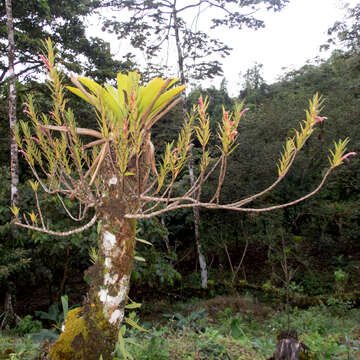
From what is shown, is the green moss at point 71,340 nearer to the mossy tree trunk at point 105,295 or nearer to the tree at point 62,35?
the mossy tree trunk at point 105,295

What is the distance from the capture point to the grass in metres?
2.26

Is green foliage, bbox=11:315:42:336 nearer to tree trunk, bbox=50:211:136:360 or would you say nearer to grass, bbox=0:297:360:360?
grass, bbox=0:297:360:360

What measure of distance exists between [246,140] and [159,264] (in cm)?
538

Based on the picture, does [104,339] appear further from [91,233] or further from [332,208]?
[332,208]

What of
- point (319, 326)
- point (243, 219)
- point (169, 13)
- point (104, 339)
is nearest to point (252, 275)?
point (243, 219)

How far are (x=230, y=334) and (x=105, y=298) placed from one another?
9.60ft

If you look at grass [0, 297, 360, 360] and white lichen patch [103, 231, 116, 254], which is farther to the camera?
grass [0, 297, 360, 360]

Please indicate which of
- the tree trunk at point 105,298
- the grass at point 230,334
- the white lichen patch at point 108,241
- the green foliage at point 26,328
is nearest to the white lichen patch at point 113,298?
the tree trunk at point 105,298

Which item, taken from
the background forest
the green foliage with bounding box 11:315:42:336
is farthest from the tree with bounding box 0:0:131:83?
the green foliage with bounding box 11:315:42:336

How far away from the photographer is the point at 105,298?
4.39 feet

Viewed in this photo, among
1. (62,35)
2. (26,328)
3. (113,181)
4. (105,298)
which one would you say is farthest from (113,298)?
(62,35)

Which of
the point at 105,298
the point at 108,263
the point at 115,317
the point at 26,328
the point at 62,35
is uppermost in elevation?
the point at 62,35

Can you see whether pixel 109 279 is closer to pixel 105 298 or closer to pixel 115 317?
pixel 105 298

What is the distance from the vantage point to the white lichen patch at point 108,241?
1.37 metres
